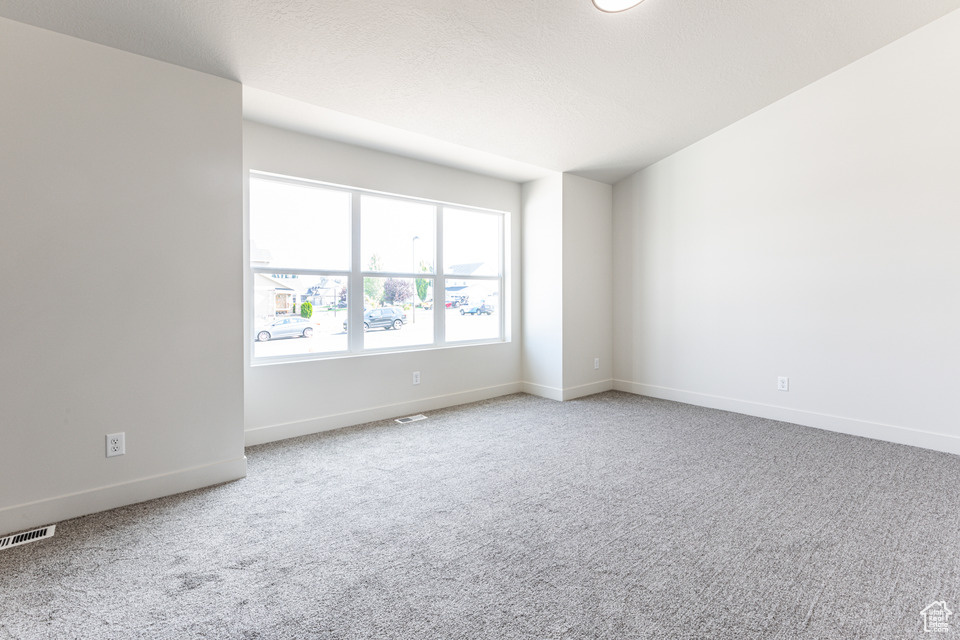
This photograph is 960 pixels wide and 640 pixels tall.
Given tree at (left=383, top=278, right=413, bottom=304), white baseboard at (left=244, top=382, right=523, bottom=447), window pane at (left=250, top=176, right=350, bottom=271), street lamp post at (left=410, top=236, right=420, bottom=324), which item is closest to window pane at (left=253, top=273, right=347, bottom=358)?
window pane at (left=250, top=176, right=350, bottom=271)

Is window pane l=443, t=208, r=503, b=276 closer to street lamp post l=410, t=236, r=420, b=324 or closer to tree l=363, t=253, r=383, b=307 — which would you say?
street lamp post l=410, t=236, r=420, b=324

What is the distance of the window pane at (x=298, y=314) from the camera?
3449 millimetres

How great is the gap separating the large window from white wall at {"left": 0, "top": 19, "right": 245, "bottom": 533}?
2.55 ft

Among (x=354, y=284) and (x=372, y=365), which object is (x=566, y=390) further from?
(x=354, y=284)

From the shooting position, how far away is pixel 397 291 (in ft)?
13.9

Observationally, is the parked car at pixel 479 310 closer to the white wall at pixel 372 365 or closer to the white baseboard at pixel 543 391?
the white wall at pixel 372 365

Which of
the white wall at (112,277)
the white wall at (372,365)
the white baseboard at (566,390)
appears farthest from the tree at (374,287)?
the white baseboard at (566,390)

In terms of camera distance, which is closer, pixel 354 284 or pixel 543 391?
pixel 354 284

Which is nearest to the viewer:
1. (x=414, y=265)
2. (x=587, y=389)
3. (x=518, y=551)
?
(x=518, y=551)

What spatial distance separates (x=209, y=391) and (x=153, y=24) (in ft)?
6.38

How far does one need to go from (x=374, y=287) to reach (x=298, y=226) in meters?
0.82

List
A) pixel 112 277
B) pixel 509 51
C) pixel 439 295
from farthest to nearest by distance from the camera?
pixel 439 295 → pixel 509 51 → pixel 112 277

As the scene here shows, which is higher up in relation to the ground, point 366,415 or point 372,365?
point 372,365

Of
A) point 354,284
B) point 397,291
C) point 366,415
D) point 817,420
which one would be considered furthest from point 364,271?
point 817,420
